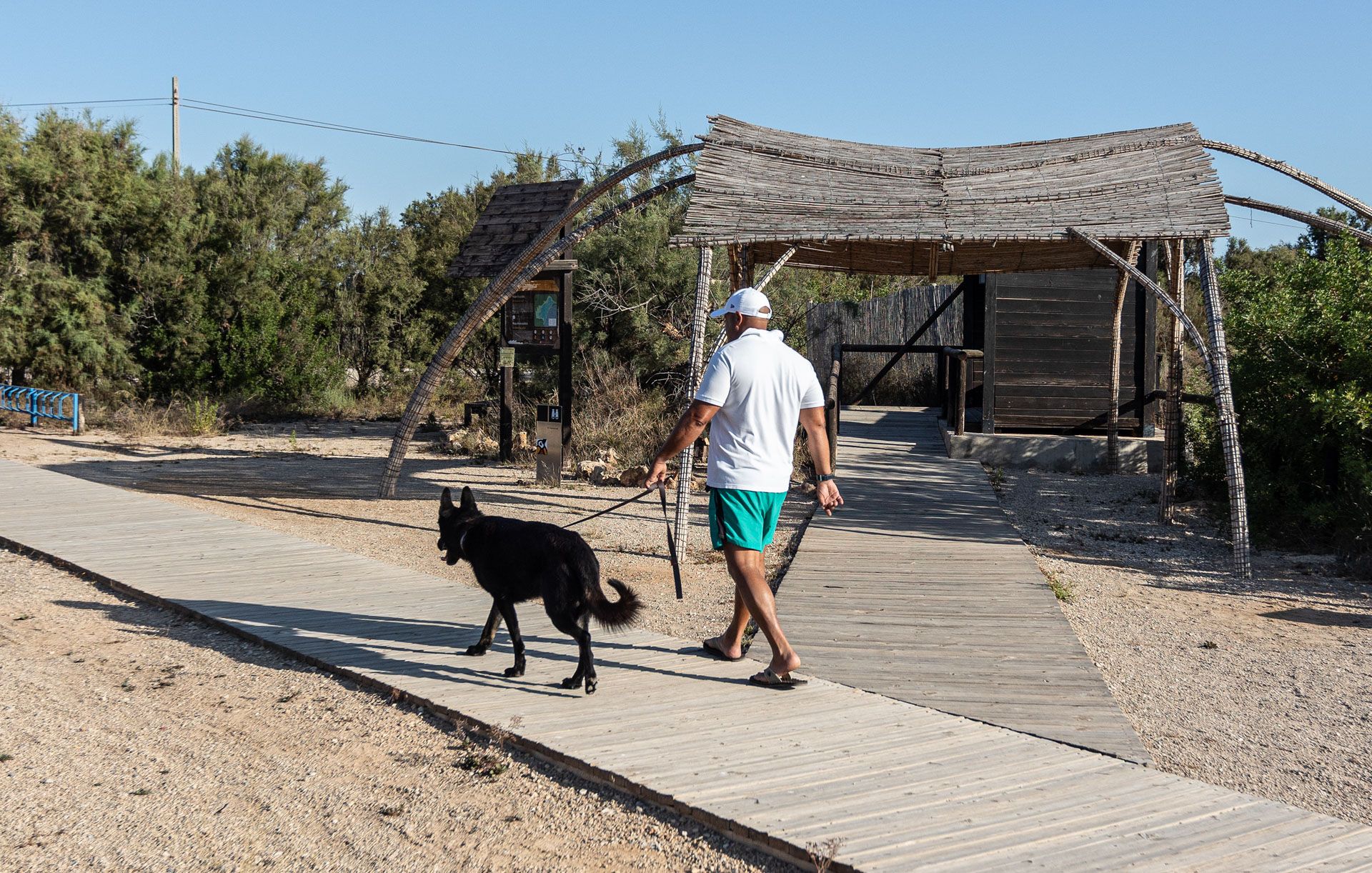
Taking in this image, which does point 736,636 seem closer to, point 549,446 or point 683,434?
point 683,434

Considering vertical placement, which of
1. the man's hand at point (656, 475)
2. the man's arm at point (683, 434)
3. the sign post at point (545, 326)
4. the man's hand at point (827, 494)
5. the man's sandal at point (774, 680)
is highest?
the sign post at point (545, 326)

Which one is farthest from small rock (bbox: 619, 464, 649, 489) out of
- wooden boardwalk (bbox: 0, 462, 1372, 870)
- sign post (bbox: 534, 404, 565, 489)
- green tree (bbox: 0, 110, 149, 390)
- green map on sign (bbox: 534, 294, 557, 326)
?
green tree (bbox: 0, 110, 149, 390)

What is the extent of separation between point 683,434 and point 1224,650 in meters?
3.60

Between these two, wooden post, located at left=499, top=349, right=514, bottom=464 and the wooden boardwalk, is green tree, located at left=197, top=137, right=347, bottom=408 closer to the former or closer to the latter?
wooden post, located at left=499, top=349, right=514, bottom=464

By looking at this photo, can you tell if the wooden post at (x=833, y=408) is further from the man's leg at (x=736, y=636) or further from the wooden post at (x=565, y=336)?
the man's leg at (x=736, y=636)

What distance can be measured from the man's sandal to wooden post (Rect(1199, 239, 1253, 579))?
5044mm

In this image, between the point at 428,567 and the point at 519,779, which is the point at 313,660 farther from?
the point at 428,567

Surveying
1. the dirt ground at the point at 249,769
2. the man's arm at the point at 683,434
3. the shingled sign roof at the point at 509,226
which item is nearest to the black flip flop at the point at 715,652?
the dirt ground at the point at 249,769

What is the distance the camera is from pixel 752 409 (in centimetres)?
531

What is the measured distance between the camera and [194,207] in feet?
71.5

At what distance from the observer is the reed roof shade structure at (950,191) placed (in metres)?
9.92

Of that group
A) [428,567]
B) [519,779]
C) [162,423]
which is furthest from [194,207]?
[519,779]

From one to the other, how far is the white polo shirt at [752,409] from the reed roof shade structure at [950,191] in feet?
15.1

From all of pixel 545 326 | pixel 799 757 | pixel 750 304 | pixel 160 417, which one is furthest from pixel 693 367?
pixel 160 417
